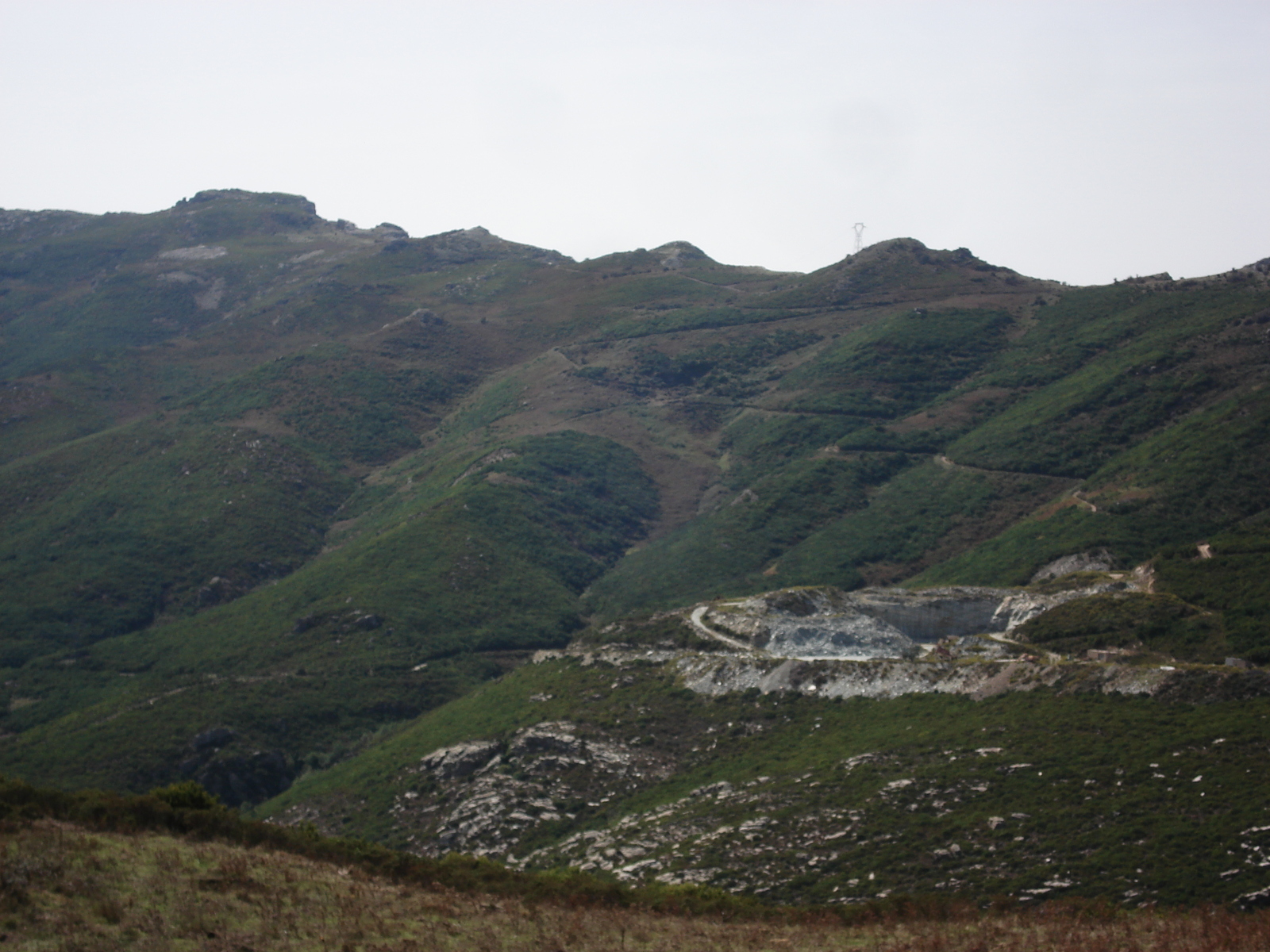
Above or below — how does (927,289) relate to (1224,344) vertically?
above

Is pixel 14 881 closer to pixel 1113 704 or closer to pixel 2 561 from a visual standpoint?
pixel 1113 704

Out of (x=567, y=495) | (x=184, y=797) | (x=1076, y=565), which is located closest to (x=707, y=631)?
(x=1076, y=565)

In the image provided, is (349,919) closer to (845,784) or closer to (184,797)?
(184,797)

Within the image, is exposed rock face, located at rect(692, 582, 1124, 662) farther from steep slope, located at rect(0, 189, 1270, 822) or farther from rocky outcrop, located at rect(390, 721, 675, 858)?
rocky outcrop, located at rect(390, 721, 675, 858)

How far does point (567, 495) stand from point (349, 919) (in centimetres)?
8056

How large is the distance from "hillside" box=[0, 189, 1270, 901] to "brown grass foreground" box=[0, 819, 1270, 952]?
5.91 meters

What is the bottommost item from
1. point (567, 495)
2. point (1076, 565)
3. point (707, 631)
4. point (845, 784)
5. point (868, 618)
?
point (845, 784)

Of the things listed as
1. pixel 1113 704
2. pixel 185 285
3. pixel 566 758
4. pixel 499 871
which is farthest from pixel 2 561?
pixel 185 285

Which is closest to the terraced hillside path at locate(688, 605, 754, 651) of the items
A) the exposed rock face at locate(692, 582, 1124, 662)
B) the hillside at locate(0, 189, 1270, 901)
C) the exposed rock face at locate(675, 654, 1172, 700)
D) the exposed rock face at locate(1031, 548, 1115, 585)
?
the exposed rock face at locate(692, 582, 1124, 662)

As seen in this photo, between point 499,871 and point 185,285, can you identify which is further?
point 185,285

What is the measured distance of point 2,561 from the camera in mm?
88125

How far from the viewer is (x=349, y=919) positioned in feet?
66.3

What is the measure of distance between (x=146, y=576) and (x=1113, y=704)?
75373 millimetres

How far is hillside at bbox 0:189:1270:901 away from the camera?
56.3 metres
